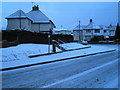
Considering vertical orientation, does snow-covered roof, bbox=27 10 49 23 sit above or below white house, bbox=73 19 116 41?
above

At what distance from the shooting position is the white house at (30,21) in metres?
31.1

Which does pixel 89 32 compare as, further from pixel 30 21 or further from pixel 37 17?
pixel 30 21

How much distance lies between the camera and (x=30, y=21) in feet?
113

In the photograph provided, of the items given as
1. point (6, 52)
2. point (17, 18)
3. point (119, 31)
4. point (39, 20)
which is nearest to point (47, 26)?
point (39, 20)

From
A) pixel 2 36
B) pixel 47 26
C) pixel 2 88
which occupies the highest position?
pixel 47 26

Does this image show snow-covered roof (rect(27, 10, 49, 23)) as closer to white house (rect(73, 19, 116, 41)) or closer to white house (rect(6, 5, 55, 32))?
white house (rect(6, 5, 55, 32))

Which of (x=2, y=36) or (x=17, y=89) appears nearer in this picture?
(x=17, y=89)

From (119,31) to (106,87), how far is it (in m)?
58.4

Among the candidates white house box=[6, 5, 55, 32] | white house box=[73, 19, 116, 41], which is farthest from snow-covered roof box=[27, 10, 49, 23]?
white house box=[73, 19, 116, 41]

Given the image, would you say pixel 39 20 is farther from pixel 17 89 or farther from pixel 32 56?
pixel 17 89

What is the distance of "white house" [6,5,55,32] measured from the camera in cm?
3112

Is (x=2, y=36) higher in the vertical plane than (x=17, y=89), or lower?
higher

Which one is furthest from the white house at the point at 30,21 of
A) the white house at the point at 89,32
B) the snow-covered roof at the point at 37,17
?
the white house at the point at 89,32

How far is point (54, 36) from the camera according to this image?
2772 cm
